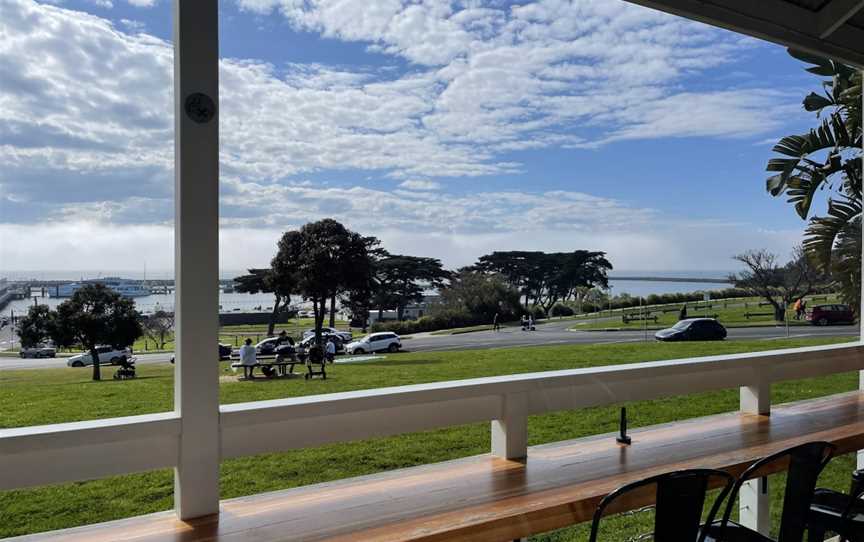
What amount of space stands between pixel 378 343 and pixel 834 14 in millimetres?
3972

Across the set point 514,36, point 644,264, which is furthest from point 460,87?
point 644,264

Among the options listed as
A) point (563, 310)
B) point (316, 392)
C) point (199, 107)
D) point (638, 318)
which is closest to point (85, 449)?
point (199, 107)

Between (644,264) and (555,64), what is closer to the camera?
(644,264)

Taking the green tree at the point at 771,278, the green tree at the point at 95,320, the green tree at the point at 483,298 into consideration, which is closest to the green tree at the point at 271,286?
the green tree at the point at 95,320

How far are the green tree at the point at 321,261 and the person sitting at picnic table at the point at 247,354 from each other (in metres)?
0.51

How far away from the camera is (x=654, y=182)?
27.3ft

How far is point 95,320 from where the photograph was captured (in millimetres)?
3488

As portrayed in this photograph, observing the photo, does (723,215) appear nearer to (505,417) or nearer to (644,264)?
(644,264)

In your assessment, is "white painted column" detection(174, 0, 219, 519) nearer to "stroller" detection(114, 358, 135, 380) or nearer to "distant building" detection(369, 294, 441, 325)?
"stroller" detection(114, 358, 135, 380)

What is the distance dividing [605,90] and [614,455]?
7.79 meters

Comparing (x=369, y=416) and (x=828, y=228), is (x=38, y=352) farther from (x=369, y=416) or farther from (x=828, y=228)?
(x=828, y=228)

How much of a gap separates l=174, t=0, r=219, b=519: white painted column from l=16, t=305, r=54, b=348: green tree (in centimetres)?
159

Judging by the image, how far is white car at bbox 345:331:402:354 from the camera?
535 centimetres

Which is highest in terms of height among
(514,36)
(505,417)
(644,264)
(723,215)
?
(514,36)
